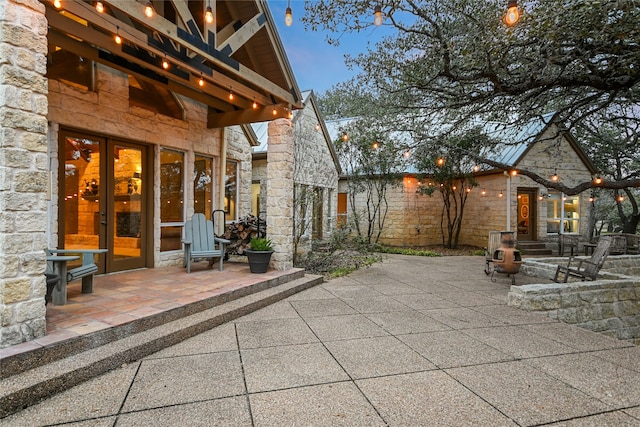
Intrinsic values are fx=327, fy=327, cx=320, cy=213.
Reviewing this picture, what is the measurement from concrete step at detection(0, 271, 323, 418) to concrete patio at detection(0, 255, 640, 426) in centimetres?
7

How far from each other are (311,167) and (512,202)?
267 inches

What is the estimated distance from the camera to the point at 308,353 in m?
2.90

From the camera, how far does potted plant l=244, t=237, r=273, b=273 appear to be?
5.13m

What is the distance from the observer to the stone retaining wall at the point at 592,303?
4.41 metres

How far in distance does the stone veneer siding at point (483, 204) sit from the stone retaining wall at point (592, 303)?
19.3 feet

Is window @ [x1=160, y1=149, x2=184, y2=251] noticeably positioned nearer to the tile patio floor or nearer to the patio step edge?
the tile patio floor

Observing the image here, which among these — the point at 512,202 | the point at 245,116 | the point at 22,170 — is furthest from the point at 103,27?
the point at 512,202

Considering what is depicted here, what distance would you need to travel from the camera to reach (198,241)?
524 centimetres

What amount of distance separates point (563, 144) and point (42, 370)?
14499mm

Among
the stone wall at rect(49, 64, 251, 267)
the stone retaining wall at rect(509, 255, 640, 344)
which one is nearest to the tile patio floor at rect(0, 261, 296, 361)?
the stone wall at rect(49, 64, 251, 267)

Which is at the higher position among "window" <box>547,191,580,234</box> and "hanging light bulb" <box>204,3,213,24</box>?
"hanging light bulb" <box>204,3,213,24</box>

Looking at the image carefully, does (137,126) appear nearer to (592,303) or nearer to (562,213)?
(592,303)

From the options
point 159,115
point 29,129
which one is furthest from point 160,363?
point 159,115

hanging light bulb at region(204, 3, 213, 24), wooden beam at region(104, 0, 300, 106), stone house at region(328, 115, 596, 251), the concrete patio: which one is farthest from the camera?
stone house at region(328, 115, 596, 251)
